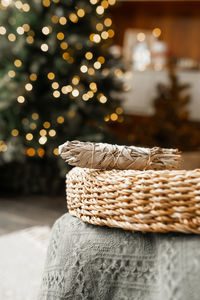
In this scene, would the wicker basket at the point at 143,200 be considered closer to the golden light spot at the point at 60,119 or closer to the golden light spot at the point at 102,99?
the golden light spot at the point at 60,119

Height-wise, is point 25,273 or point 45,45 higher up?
point 45,45

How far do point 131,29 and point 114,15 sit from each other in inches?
10.9

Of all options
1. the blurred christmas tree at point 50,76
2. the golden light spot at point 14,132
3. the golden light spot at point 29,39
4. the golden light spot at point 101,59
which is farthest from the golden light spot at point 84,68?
the golden light spot at point 14,132

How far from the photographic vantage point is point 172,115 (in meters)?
3.69

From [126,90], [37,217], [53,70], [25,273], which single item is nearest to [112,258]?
[25,273]

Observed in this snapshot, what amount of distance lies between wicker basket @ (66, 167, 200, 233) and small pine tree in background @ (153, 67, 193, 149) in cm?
272

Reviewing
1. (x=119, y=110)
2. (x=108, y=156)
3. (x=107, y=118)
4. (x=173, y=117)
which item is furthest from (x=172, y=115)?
(x=108, y=156)

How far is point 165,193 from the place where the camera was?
67 centimetres

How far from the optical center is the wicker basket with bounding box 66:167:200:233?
658 mm

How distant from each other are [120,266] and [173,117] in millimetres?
3055

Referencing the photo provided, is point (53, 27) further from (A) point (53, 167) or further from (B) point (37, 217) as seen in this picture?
(B) point (37, 217)

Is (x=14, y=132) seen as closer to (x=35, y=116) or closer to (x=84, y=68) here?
(x=35, y=116)

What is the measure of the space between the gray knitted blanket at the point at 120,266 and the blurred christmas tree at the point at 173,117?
8.91ft

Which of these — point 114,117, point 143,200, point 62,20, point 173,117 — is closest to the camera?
point 143,200
